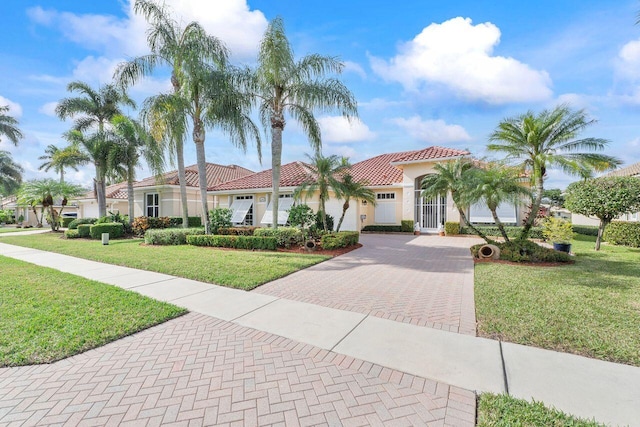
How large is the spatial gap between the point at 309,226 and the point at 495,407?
43.5ft

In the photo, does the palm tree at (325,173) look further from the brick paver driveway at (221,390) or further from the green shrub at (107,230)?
the green shrub at (107,230)

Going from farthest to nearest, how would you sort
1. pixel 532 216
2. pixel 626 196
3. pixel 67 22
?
pixel 626 196 → pixel 532 216 → pixel 67 22

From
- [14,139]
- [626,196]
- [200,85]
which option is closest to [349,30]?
[200,85]

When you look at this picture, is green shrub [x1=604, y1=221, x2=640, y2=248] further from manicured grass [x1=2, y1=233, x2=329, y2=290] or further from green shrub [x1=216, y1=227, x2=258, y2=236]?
green shrub [x1=216, y1=227, x2=258, y2=236]

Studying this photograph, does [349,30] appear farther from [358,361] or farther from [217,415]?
[217,415]

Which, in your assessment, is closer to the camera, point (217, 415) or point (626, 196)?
point (217, 415)

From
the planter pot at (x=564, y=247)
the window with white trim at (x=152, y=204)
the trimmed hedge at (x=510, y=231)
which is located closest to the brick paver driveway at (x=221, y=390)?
the planter pot at (x=564, y=247)

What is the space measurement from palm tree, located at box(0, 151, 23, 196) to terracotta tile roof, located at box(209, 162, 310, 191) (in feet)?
107

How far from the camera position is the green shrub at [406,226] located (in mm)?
22641

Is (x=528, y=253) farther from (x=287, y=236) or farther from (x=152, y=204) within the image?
(x=152, y=204)

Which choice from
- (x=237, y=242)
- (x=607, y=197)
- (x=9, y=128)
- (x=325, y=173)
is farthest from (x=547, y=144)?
(x=9, y=128)

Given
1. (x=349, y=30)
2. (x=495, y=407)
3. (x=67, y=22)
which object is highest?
(x=349, y=30)

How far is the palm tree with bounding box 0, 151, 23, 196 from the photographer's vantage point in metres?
37.4

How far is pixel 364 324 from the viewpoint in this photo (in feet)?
17.3
